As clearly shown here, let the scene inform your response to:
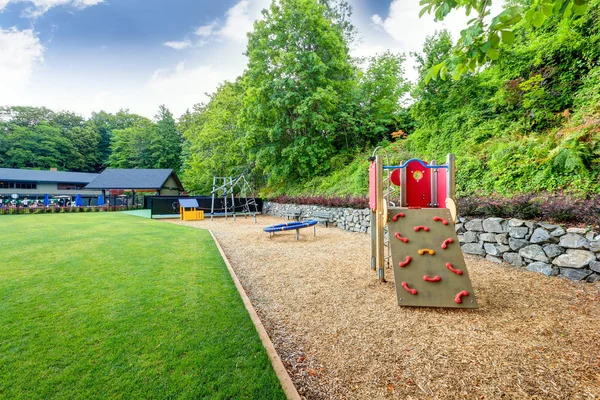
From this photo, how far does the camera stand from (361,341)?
8.30 ft

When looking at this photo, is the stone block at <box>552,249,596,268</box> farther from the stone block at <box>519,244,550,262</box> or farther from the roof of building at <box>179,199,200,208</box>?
the roof of building at <box>179,199,200,208</box>

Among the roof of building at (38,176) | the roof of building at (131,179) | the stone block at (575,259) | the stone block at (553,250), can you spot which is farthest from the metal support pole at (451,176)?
the roof of building at (38,176)

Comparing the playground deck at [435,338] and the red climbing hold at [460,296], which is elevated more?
the red climbing hold at [460,296]

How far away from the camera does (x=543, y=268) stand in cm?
420

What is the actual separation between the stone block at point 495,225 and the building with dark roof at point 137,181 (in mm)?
26920

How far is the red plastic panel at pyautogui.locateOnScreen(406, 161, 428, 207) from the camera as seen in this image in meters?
4.95

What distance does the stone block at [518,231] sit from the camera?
448 cm

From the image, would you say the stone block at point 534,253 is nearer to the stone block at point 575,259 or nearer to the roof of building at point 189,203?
the stone block at point 575,259

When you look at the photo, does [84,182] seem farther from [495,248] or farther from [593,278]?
[593,278]

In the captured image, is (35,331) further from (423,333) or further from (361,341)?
(423,333)

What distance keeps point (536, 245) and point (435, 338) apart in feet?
10.6

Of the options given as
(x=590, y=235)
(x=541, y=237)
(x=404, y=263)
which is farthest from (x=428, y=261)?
(x=590, y=235)

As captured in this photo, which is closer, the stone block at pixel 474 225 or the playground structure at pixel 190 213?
the stone block at pixel 474 225

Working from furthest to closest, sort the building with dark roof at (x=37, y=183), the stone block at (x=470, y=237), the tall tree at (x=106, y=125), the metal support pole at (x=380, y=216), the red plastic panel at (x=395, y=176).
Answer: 1. the tall tree at (x=106, y=125)
2. the building with dark roof at (x=37, y=183)
3. the stone block at (x=470, y=237)
4. the red plastic panel at (x=395, y=176)
5. the metal support pole at (x=380, y=216)
